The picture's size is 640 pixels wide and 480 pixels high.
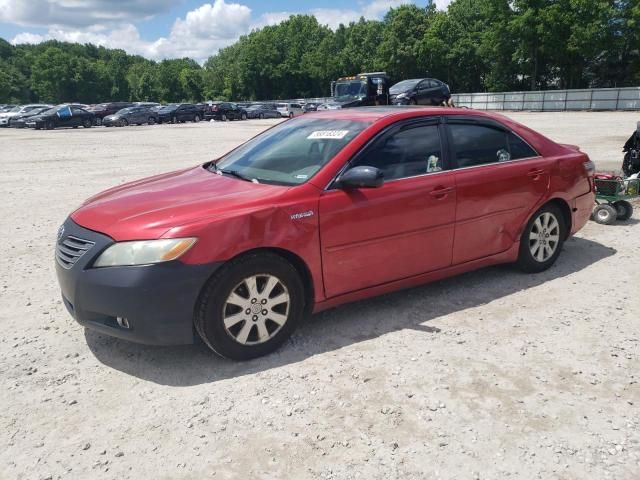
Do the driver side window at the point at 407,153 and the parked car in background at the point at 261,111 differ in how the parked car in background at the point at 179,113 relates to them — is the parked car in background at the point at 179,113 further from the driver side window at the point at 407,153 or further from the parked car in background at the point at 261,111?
the driver side window at the point at 407,153

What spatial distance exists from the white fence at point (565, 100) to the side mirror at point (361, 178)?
34887 mm

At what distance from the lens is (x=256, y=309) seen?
3551mm

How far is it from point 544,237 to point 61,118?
3487 centimetres

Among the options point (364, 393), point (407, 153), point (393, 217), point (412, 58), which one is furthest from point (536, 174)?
point (412, 58)

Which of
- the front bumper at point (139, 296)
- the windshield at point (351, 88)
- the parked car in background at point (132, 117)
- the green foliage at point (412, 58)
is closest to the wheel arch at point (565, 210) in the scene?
the front bumper at point (139, 296)

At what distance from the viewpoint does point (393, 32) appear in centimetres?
6725

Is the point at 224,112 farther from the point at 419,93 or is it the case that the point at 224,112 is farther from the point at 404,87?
the point at 419,93

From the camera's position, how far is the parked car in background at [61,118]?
110 ft

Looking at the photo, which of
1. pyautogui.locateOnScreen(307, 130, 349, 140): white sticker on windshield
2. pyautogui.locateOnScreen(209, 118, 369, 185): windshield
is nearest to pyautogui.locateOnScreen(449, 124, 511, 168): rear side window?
pyautogui.locateOnScreen(209, 118, 369, 185): windshield

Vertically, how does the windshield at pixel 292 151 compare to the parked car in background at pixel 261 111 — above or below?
above

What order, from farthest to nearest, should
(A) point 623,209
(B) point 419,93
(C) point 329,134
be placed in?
(B) point 419,93 < (A) point 623,209 < (C) point 329,134

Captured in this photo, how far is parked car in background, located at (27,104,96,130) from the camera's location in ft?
110

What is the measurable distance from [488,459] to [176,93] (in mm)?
114096

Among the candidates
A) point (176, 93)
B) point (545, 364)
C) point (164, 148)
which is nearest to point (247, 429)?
point (545, 364)
